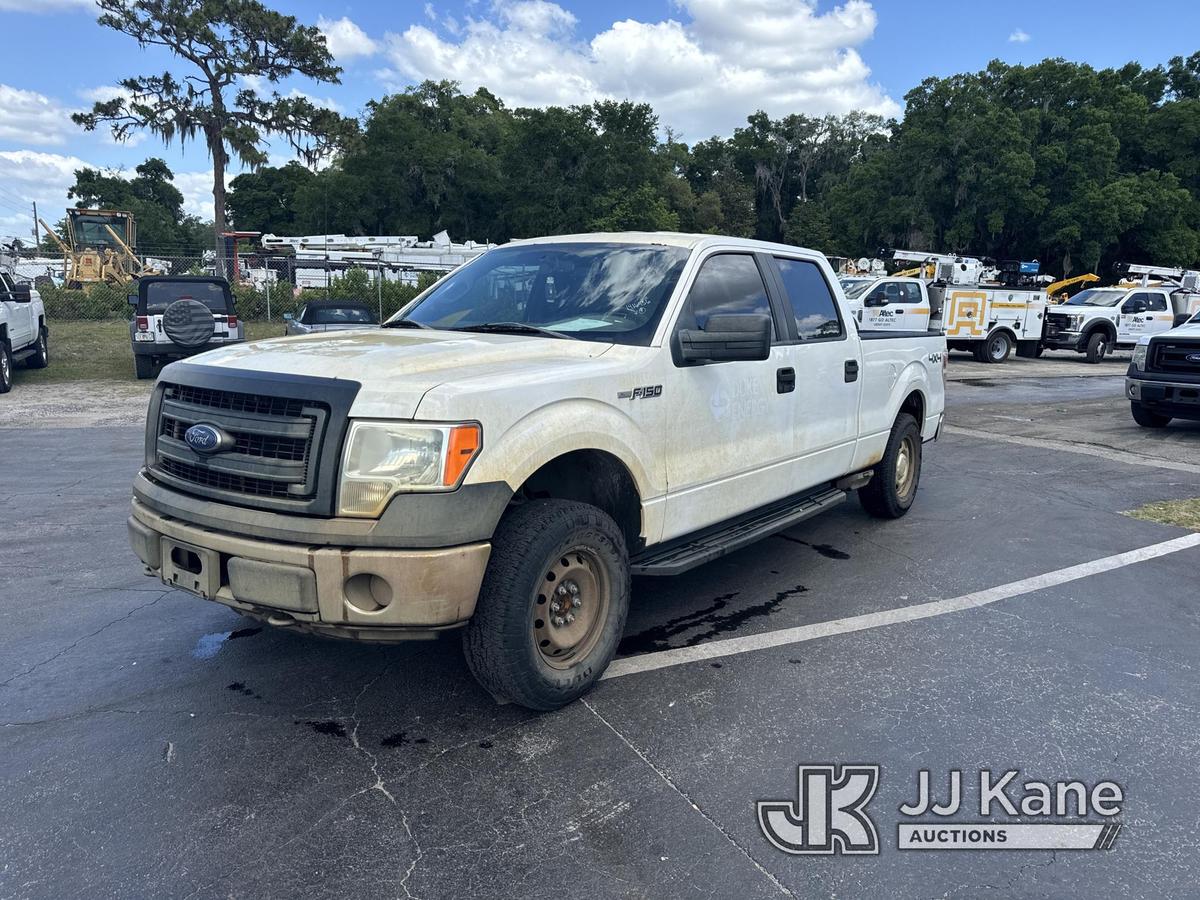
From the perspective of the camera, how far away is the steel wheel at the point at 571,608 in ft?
11.6

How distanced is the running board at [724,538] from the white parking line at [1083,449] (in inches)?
225

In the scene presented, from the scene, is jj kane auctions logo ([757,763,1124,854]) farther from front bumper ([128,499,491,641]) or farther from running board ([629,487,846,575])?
front bumper ([128,499,491,641])

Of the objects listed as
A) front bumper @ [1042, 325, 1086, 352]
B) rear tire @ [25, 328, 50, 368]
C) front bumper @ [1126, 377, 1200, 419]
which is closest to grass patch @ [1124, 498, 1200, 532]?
front bumper @ [1126, 377, 1200, 419]

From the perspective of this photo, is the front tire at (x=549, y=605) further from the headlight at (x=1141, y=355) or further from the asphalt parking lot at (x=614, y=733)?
the headlight at (x=1141, y=355)

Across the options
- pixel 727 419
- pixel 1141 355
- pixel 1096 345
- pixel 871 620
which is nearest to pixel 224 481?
pixel 727 419

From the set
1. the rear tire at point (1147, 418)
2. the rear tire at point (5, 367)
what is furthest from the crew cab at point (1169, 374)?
the rear tire at point (5, 367)

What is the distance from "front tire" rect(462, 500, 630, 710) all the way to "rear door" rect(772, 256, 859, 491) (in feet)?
5.90

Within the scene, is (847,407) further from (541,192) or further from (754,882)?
(541,192)

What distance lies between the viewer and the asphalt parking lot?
105 inches

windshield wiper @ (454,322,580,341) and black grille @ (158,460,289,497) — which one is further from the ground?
windshield wiper @ (454,322,580,341)

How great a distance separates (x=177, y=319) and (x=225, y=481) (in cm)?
1301

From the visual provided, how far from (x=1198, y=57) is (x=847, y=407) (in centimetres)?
5838

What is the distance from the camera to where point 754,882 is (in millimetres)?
2631

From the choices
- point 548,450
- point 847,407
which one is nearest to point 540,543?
point 548,450
